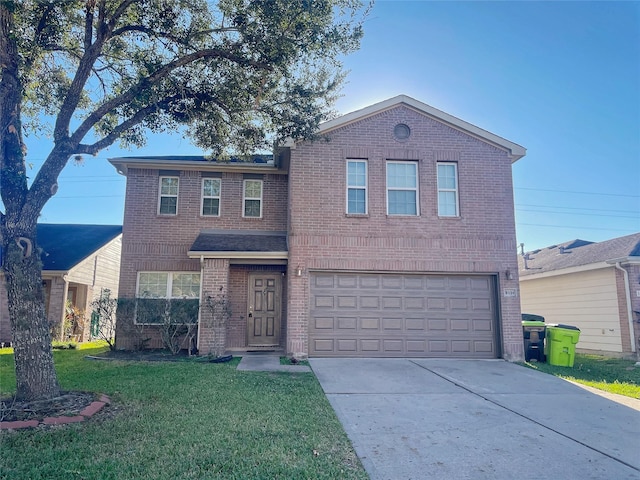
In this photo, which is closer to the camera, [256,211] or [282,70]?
[282,70]

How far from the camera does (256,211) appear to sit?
43.2 feet

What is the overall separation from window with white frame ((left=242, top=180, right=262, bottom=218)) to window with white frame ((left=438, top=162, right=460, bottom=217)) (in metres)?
5.68

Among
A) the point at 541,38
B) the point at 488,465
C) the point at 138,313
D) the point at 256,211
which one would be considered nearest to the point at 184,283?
the point at 138,313

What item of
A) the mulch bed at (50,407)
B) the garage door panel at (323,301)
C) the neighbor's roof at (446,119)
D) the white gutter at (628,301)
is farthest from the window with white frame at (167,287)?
the white gutter at (628,301)

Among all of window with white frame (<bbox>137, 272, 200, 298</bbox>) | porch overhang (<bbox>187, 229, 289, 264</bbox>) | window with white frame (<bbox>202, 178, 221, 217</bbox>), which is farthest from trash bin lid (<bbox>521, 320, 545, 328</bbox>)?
window with white frame (<bbox>202, 178, 221, 217</bbox>)

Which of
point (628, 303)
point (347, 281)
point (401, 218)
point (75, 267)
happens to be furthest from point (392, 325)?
point (75, 267)

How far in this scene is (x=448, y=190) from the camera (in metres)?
11.4

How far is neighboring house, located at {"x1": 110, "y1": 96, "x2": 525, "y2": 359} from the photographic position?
1070cm

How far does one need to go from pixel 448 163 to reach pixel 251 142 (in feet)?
18.8

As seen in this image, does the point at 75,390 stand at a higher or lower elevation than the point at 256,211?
lower

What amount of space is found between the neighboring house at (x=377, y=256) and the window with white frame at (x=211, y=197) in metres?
1.27

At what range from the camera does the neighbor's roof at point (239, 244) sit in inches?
433

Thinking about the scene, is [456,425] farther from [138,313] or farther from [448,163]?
[138,313]

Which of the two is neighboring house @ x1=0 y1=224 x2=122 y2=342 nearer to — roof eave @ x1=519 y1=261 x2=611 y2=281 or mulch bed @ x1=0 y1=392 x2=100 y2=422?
mulch bed @ x1=0 y1=392 x2=100 y2=422
